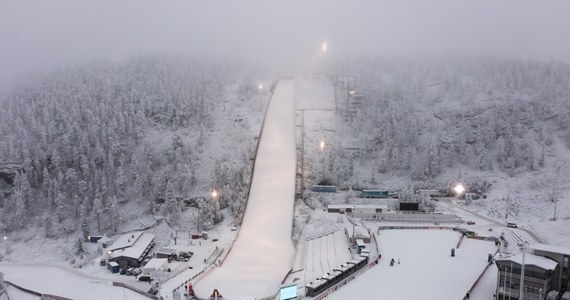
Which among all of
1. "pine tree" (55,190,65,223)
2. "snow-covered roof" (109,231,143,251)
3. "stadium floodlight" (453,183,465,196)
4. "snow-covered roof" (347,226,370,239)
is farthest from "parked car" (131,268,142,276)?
"stadium floodlight" (453,183,465,196)

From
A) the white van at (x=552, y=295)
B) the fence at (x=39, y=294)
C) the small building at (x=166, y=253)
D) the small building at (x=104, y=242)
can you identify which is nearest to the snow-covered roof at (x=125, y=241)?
the small building at (x=104, y=242)

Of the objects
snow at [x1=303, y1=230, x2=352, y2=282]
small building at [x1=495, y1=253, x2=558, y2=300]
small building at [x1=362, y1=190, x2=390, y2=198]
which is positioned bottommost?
snow at [x1=303, y1=230, x2=352, y2=282]

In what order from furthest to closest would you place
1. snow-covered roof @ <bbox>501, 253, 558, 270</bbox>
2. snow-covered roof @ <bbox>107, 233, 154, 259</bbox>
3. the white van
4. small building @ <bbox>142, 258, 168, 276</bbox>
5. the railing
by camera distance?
snow-covered roof @ <bbox>107, 233, 154, 259</bbox>
small building @ <bbox>142, 258, 168, 276</bbox>
the railing
snow-covered roof @ <bbox>501, 253, 558, 270</bbox>
the white van

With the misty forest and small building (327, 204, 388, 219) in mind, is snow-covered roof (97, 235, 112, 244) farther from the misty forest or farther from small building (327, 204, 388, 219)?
small building (327, 204, 388, 219)

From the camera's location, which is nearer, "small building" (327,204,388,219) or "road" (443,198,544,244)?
"road" (443,198,544,244)

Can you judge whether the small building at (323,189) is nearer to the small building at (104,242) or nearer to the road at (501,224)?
the road at (501,224)

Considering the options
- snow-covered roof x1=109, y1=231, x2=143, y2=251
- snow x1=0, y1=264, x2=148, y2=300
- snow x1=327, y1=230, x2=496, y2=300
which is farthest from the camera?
snow-covered roof x1=109, y1=231, x2=143, y2=251
